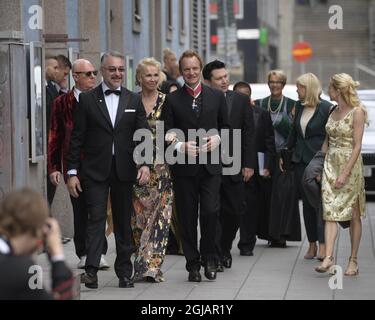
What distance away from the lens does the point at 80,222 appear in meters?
11.2

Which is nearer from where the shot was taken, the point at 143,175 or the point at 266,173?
the point at 143,175

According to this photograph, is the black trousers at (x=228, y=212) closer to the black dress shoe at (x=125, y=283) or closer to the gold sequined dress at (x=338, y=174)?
the gold sequined dress at (x=338, y=174)

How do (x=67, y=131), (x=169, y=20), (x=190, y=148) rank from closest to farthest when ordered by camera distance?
1. (x=190, y=148)
2. (x=67, y=131)
3. (x=169, y=20)

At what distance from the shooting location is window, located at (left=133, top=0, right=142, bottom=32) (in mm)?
21413

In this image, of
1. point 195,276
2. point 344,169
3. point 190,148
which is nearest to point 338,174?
point 344,169

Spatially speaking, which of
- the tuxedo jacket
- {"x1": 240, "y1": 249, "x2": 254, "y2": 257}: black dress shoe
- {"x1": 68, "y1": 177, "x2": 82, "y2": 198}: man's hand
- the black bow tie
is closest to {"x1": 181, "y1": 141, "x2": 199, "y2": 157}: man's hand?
the black bow tie

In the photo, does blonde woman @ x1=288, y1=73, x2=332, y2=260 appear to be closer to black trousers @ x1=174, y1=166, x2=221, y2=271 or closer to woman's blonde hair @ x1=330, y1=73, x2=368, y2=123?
woman's blonde hair @ x1=330, y1=73, x2=368, y2=123

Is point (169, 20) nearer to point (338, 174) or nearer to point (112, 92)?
point (338, 174)

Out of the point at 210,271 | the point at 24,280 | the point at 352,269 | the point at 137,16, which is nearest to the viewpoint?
the point at 24,280

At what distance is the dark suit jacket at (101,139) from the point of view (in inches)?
412

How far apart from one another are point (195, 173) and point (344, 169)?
1328 mm

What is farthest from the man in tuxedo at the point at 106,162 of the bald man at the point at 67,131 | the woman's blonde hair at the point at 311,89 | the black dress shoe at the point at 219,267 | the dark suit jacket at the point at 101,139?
the woman's blonde hair at the point at 311,89

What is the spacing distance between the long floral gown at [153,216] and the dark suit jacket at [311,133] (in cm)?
206
